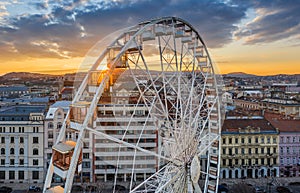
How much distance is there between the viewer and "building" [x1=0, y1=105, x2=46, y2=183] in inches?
1336

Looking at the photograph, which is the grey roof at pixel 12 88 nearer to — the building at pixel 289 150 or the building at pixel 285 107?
the building at pixel 285 107

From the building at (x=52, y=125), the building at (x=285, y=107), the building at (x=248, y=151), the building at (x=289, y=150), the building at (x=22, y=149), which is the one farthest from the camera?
the building at (x=285, y=107)

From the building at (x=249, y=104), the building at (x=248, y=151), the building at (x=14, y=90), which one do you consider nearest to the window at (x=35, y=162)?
the building at (x=248, y=151)

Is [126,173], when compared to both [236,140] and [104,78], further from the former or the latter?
[104,78]

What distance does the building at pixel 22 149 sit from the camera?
33938 millimetres

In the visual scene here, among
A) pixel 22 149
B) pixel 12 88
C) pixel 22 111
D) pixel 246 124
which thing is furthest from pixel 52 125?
pixel 12 88

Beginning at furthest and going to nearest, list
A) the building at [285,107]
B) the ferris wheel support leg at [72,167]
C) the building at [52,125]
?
the building at [285,107] → the building at [52,125] → the ferris wheel support leg at [72,167]

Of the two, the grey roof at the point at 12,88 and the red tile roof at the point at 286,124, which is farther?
the grey roof at the point at 12,88

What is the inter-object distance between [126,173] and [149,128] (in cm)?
788

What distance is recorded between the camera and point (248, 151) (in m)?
37.2

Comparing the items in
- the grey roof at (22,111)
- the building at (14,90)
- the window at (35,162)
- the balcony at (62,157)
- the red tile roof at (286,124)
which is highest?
the balcony at (62,157)

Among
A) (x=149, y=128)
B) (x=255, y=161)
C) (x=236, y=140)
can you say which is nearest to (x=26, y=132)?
(x=149, y=128)

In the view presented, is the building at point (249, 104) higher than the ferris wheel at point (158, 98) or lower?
lower

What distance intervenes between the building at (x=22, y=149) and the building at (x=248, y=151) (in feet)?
62.4
